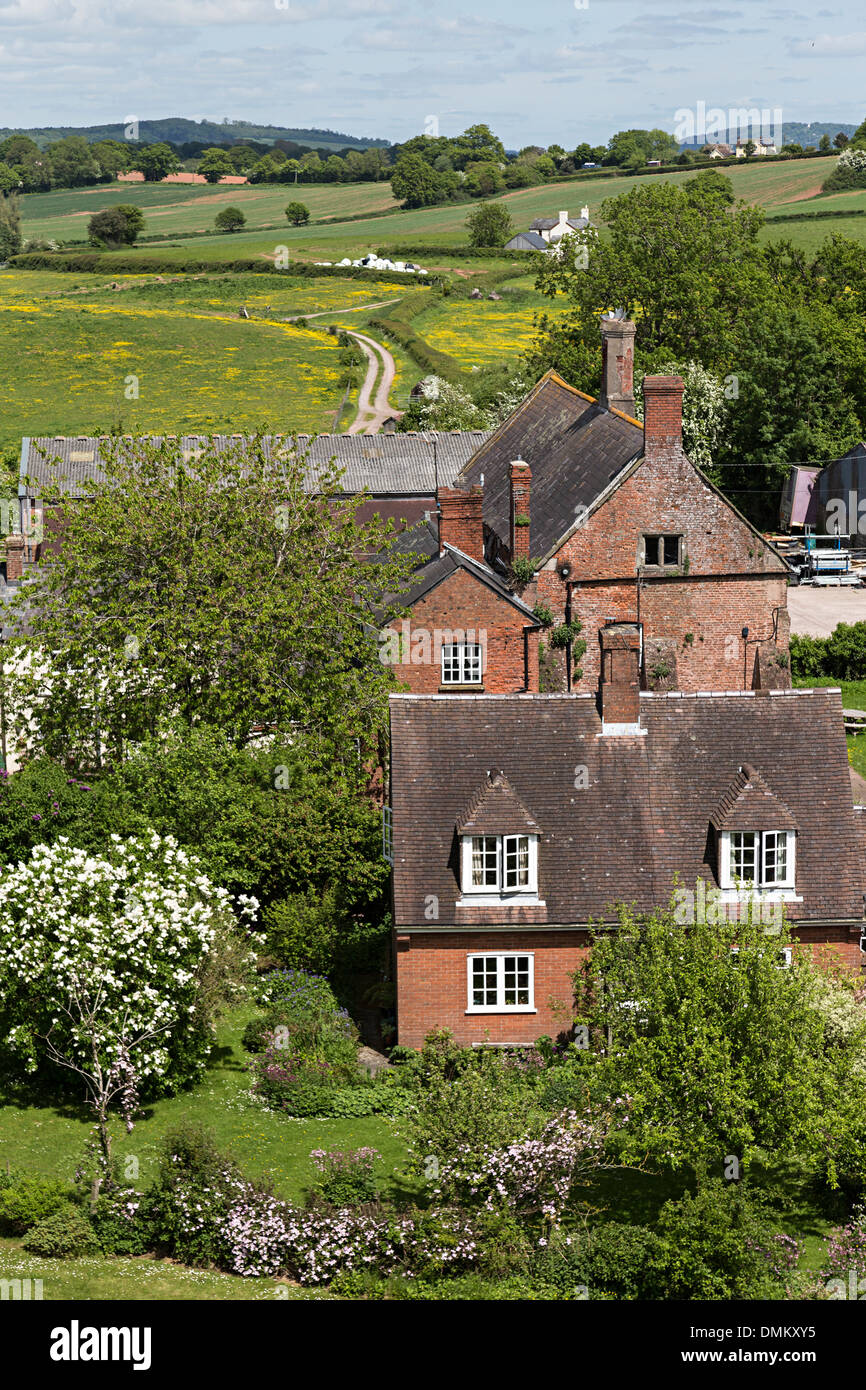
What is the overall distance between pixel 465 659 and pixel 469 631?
2.76ft

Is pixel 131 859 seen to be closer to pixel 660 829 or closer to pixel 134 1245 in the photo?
pixel 134 1245

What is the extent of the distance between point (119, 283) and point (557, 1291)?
6131 inches

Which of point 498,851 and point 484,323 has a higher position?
point 484,323

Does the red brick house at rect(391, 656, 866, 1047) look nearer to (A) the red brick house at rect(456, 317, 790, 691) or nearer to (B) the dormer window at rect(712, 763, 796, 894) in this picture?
(B) the dormer window at rect(712, 763, 796, 894)

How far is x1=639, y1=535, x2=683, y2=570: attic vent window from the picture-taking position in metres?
49.0

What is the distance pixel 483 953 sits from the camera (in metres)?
32.8

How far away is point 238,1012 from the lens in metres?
36.2

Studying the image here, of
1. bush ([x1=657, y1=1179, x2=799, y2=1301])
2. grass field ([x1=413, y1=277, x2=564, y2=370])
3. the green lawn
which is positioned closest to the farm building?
grass field ([x1=413, y1=277, x2=564, y2=370])

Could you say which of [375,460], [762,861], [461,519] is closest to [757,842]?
[762,861]

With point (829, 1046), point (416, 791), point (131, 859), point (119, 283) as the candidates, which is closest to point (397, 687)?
point (416, 791)

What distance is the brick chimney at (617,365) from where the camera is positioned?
56500 millimetres

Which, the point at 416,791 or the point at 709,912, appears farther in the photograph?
the point at 416,791

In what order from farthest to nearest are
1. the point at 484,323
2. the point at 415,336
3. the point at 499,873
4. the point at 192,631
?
the point at 484,323, the point at 415,336, the point at 192,631, the point at 499,873

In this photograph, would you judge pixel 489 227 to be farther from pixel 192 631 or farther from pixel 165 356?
pixel 192 631
